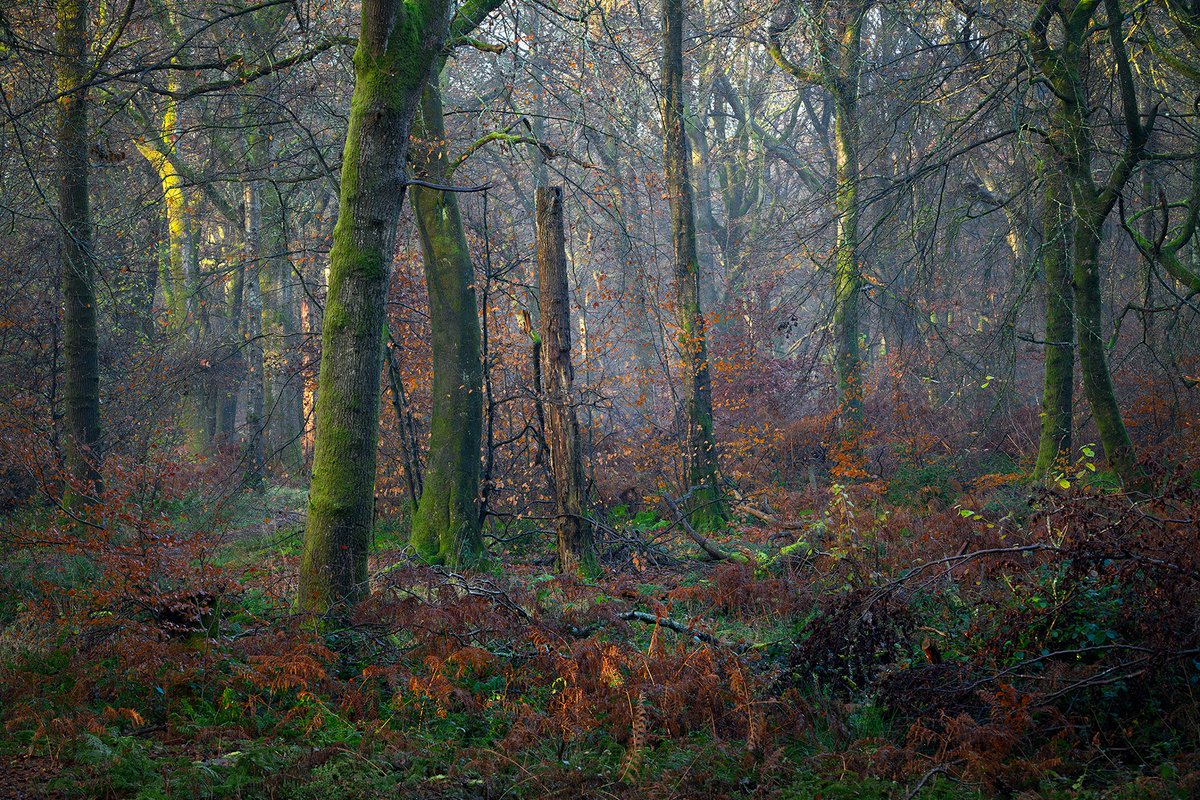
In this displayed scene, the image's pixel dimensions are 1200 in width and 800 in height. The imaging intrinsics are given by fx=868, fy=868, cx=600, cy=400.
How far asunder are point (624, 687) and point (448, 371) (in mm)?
6353

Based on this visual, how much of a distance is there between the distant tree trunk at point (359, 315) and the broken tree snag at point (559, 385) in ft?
8.25

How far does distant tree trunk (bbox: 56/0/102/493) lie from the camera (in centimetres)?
979

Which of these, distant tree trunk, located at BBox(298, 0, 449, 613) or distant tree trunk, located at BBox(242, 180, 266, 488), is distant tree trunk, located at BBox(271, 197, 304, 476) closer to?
distant tree trunk, located at BBox(242, 180, 266, 488)

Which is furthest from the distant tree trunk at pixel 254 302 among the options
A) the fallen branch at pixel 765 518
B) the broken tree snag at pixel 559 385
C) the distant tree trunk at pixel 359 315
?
the distant tree trunk at pixel 359 315

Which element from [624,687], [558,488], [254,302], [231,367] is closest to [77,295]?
[558,488]

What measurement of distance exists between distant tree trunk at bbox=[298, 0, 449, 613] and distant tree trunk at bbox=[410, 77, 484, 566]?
10.5ft

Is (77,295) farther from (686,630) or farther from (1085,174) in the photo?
(1085,174)

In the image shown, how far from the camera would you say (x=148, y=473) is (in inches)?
434

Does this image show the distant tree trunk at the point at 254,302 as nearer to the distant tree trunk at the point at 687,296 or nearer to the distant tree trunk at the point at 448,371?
the distant tree trunk at the point at 448,371

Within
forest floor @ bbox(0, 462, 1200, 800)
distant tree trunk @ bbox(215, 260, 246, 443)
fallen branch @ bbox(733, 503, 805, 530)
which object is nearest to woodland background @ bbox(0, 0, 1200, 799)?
forest floor @ bbox(0, 462, 1200, 800)

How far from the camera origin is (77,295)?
37.1ft

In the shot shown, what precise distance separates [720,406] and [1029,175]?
8.50 metres

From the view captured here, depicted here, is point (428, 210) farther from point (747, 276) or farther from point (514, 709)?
point (747, 276)

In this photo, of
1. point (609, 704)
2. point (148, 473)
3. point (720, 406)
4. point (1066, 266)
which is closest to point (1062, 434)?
point (1066, 266)
